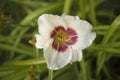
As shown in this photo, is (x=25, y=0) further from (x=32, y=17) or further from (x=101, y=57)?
(x=101, y=57)

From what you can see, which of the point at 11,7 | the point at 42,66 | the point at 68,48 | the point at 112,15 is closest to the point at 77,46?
the point at 68,48

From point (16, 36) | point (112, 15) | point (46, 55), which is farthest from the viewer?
point (112, 15)

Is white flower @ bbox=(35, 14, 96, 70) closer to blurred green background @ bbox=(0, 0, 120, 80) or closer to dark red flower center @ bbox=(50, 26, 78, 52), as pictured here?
dark red flower center @ bbox=(50, 26, 78, 52)

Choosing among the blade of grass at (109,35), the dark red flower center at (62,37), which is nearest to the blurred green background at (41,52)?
the blade of grass at (109,35)

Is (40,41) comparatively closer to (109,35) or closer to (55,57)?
(55,57)

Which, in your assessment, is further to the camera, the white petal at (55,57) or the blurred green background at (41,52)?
the blurred green background at (41,52)

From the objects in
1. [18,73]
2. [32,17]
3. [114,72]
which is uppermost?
[32,17]

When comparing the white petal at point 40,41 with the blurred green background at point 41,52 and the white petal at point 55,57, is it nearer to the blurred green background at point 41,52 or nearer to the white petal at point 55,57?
the white petal at point 55,57
